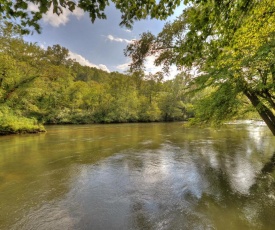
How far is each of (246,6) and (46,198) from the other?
6119 millimetres

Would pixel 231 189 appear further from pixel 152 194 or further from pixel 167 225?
pixel 167 225

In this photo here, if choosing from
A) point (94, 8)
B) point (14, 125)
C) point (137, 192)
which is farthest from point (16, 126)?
point (94, 8)

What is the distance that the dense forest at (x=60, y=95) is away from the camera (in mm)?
17516

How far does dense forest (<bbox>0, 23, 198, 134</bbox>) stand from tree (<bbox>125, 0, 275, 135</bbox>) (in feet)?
5.81

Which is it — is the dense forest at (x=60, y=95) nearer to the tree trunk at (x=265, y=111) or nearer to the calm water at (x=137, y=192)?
the tree trunk at (x=265, y=111)

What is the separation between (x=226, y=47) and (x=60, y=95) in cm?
3655

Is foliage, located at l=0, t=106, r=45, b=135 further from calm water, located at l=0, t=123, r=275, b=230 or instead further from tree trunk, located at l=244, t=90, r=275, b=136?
tree trunk, located at l=244, t=90, r=275, b=136

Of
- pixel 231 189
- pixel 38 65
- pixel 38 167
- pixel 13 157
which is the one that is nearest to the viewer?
pixel 231 189

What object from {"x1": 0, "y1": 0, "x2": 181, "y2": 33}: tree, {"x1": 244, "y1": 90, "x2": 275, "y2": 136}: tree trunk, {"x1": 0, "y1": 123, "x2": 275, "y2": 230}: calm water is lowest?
{"x1": 0, "y1": 123, "x2": 275, "y2": 230}: calm water

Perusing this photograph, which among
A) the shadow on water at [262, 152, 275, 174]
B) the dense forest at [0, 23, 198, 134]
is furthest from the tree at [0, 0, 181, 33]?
the shadow on water at [262, 152, 275, 174]

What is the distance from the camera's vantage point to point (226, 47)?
11.9 ft

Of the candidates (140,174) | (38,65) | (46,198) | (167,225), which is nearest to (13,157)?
→ (46,198)

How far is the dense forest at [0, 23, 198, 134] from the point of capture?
17.5 metres

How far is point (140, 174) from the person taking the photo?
7035mm
